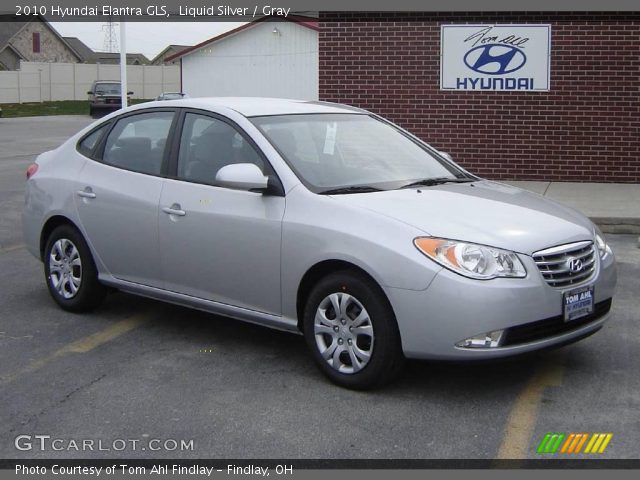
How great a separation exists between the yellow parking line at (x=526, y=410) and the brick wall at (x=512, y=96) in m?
8.12

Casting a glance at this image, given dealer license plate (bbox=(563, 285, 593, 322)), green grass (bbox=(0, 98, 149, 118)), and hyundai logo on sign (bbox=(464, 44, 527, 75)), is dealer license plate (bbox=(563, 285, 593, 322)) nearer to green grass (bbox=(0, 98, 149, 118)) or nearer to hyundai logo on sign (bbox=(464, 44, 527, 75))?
hyundai logo on sign (bbox=(464, 44, 527, 75))

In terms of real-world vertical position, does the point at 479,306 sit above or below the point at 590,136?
below

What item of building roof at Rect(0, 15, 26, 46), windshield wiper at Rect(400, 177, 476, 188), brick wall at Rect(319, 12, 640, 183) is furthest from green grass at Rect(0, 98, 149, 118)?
windshield wiper at Rect(400, 177, 476, 188)

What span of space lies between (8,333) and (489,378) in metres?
3.30

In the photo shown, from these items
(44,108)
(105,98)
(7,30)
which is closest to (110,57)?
(7,30)

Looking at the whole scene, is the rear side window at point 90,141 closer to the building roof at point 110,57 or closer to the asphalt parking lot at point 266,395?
the asphalt parking lot at point 266,395

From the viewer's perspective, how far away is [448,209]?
5.22 m

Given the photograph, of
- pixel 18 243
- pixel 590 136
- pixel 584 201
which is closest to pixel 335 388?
pixel 18 243

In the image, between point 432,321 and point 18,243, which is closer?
point 432,321

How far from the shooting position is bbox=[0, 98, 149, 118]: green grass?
148 ft

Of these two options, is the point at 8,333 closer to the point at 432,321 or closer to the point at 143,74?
the point at 432,321

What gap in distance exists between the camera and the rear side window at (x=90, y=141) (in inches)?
272

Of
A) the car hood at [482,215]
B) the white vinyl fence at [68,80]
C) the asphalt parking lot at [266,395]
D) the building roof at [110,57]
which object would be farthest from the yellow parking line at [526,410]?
the building roof at [110,57]

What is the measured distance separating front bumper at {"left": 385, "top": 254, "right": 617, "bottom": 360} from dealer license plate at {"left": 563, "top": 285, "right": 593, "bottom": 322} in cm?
5
